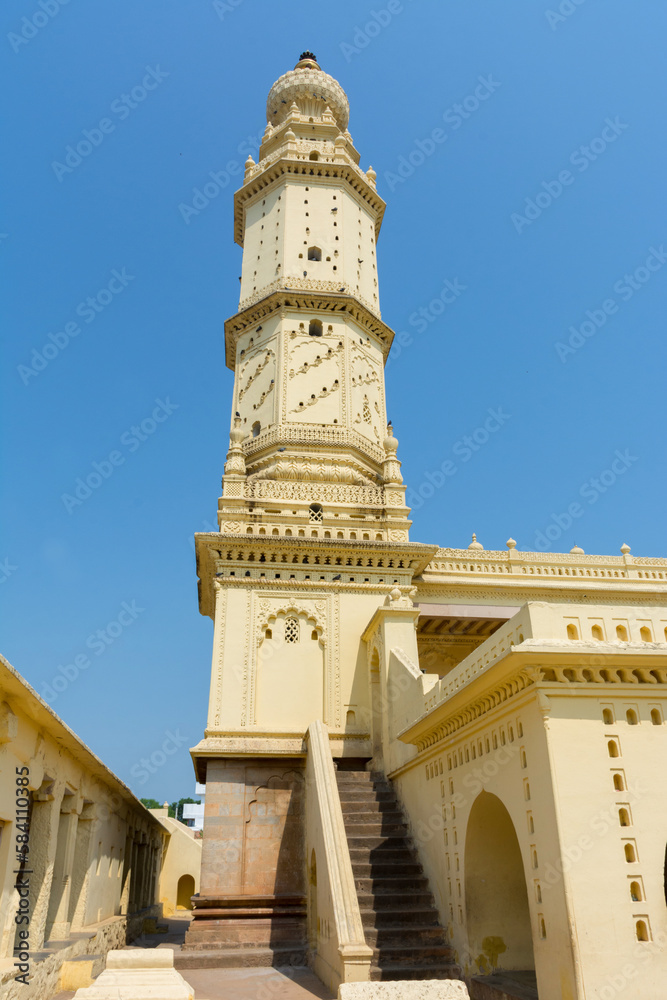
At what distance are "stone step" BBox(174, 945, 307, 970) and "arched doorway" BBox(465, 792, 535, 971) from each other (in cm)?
442

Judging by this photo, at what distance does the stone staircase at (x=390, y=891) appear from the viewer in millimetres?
11250

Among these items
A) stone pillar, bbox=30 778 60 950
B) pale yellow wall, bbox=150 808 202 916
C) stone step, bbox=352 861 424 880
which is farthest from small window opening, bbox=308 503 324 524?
pale yellow wall, bbox=150 808 202 916

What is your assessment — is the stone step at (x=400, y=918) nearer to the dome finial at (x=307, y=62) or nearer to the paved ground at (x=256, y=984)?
the paved ground at (x=256, y=984)

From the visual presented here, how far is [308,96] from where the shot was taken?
97.5 feet

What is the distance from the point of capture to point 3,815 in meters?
8.59

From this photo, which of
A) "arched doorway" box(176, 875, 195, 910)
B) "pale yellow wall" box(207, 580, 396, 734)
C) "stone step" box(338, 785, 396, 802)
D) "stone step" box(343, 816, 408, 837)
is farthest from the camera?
"arched doorway" box(176, 875, 195, 910)

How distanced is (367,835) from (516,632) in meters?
6.40

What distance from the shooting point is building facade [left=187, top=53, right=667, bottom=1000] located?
28.1 feet

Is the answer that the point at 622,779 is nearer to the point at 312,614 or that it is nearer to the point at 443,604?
the point at 312,614

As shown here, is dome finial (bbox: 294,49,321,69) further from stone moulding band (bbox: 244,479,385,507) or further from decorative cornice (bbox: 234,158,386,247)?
stone moulding band (bbox: 244,479,385,507)

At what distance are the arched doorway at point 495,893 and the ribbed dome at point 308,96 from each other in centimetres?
2687

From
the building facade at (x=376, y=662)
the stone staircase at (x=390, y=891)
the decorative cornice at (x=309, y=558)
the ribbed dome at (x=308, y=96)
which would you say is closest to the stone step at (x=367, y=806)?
the stone staircase at (x=390, y=891)

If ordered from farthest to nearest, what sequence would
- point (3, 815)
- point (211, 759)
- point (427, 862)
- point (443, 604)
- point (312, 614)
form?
point (443, 604) < point (312, 614) < point (211, 759) < point (427, 862) < point (3, 815)

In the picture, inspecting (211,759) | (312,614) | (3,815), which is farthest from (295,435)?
(3,815)
